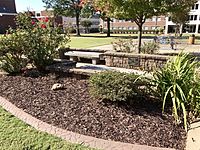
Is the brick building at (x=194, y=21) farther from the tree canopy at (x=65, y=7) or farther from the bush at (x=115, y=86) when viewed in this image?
the bush at (x=115, y=86)

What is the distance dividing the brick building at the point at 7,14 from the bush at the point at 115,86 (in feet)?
172

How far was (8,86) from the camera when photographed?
7012mm

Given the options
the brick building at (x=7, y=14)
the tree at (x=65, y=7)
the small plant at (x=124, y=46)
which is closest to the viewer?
the small plant at (x=124, y=46)

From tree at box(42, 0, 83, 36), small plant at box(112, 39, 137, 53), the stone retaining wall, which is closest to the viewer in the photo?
the stone retaining wall

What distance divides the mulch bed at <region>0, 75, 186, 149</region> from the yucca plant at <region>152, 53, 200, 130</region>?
1.15 ft

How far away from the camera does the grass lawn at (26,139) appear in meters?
3.90

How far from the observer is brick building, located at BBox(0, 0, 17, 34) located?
179 ft

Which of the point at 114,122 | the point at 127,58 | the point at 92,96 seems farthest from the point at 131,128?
the point at 127,58

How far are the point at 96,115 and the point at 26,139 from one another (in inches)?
58.2

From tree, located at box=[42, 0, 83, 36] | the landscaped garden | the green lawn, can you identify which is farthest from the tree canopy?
the landscaped garden

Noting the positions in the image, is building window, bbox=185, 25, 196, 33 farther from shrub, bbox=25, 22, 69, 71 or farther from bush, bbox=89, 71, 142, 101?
bush, bbox=89, 71, 142, 101

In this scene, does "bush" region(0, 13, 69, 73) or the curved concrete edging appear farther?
"bush" region(0, 13, 69, 73)

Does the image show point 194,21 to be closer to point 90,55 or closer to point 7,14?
point 7,14

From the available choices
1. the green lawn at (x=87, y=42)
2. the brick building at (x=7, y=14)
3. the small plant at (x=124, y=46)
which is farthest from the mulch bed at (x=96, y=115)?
the brick building at (x=7, y=14)
